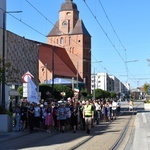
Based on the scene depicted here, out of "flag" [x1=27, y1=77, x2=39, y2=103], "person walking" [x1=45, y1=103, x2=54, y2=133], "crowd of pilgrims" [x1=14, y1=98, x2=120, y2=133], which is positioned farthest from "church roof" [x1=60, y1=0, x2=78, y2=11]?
"person walking" [x1=45, y1=103, x2=54, y2=133]

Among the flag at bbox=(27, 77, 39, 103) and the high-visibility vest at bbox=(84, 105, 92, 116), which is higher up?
the flag at bbox=(27, 77, 39, 103)

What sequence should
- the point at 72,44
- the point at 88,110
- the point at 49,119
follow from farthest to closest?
the point at 72,44, the point at 49,119, the point at 88,110

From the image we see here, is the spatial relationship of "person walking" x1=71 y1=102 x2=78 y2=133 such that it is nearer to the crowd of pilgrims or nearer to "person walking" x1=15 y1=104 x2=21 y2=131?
the crowd of pilgrims

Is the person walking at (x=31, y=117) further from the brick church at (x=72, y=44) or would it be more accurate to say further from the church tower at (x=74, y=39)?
the church tower at (x=74, y=39)

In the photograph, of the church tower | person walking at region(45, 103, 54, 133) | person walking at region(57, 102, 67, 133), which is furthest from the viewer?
the church tower

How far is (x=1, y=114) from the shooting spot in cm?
2114

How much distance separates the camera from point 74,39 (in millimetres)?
135000

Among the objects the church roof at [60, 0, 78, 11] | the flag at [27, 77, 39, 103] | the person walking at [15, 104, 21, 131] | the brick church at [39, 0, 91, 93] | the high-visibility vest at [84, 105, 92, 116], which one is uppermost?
the church roof at [60, 0, 78, 11]

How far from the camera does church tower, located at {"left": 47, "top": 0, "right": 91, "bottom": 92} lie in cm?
13300

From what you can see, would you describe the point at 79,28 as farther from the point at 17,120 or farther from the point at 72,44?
the point at 17,120

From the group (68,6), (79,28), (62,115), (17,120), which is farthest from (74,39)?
(17,120)

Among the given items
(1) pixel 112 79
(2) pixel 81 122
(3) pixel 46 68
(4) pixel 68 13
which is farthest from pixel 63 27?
(2) pixel 81 122

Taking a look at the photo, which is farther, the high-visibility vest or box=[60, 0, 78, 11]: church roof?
box=[60, 0, 78, 11]: church roof

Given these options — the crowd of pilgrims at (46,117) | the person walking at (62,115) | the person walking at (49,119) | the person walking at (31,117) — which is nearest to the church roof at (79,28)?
the crowd of pilgrims at (46,117)
